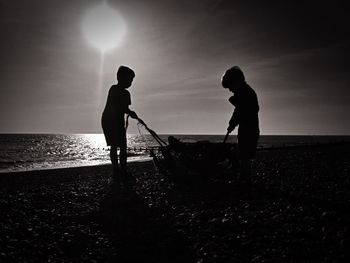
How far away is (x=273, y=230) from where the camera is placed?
480cm

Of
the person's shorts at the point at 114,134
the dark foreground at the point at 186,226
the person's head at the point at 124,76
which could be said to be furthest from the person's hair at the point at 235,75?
the person's shorts at the point at 114,134

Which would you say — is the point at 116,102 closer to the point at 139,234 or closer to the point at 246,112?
the point at 246,112

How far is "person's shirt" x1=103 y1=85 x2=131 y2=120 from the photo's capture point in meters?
10.1

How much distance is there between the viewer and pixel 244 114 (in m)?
8.56

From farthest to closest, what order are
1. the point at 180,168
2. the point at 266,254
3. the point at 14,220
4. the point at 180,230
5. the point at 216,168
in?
the point at 180,168
the point at 216,168
the point at 14,220
the point at 180,230
the point at 266,254

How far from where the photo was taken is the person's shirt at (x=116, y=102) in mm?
10086

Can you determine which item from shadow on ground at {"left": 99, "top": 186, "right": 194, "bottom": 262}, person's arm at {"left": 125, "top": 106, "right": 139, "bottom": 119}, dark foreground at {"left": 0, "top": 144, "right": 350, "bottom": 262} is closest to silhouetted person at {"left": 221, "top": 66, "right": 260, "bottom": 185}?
dark foreground at {"left": 0, "top": 144, "right": 350, "bottom": 262}

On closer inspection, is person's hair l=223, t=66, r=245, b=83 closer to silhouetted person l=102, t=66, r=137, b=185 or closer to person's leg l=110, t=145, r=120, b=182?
silhouetted person l=102, t=66, r=137, b=185

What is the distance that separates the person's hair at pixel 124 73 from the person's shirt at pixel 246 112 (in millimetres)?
3828

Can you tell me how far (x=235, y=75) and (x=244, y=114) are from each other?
119 centimetres

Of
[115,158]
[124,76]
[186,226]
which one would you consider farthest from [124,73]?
[186,226]

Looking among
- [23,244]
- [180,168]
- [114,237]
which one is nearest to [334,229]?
[114,237]

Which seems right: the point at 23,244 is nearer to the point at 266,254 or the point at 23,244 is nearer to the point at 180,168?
the point at 266,254

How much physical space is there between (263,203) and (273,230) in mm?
1793
